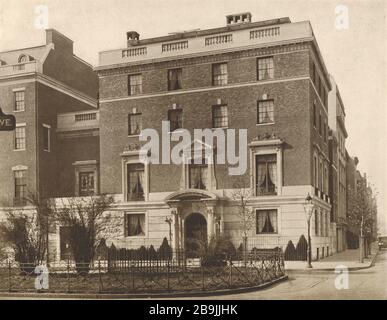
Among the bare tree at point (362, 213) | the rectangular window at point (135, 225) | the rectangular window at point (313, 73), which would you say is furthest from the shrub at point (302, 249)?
the rectangular window at point (313, 73)

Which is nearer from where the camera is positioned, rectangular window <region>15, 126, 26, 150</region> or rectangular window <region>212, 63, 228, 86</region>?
rectangular window <region>212, 63, 228, 86</region>

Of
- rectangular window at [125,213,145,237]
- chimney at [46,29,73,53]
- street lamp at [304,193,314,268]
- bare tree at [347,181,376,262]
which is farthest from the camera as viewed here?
bare tree at [347,181,376,262]

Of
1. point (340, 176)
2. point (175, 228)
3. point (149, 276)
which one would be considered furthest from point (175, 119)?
point (340, 176)

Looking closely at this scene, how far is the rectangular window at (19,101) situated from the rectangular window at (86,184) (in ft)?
14.5

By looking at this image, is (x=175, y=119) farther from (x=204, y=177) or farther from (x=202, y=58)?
(x=202, y=58)

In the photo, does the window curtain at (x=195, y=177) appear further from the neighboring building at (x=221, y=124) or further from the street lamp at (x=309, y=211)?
the street lamp at (x=309, y=211)

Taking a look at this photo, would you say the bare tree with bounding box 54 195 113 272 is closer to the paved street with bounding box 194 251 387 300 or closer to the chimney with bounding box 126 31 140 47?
the paved street with bounding box 194 251 387 300

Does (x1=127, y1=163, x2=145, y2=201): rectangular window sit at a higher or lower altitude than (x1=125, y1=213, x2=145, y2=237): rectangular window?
higher

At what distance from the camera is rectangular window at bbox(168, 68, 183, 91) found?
25.6m

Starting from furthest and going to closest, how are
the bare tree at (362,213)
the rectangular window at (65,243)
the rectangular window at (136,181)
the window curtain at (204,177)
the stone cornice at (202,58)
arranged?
the bare tree at (362,213) → the rectangular window at (136,181) → the stone cornice at (202,58) → the window curtain at (204,177) → the rectangular window at (65,243)

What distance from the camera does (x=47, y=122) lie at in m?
30.0

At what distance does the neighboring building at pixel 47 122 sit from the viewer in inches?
1096

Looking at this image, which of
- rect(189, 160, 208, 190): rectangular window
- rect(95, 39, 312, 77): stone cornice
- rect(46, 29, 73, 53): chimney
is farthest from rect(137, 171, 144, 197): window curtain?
rect(46, 29, 73, 53): chimney

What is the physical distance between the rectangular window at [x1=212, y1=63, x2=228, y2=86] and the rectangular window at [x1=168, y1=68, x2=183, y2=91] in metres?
1.51
